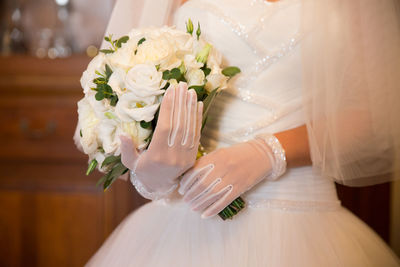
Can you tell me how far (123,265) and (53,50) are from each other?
126 cm

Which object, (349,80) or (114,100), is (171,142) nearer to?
(114,100)

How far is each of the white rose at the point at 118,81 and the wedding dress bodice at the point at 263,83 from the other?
0.89ft

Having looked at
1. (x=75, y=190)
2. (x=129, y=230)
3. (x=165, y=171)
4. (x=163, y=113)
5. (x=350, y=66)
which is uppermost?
(x=350, y=66)

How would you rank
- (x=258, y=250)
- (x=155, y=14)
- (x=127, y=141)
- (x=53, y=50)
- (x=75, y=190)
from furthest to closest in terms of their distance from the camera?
(x=53, y=50) < (x=75, y=190) < (x=155, y=14) < (x=258, y=250) < (x=127, y=141)

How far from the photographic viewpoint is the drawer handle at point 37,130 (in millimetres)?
1552

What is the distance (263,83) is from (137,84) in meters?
0.32

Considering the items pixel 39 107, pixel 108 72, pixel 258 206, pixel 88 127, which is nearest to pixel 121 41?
pixel 108 72

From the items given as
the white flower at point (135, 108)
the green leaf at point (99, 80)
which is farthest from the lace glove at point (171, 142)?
the green leaf at point (99, 80)

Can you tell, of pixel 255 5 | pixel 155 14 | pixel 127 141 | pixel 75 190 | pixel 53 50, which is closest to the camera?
pixel 127 141

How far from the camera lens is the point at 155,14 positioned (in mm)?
1018

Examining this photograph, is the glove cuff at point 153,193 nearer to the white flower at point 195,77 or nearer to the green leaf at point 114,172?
the green leaf at point 114,172

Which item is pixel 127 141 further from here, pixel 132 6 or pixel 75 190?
pixel 75 190

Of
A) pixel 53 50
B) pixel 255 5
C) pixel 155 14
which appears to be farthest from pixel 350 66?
pixel 53 50

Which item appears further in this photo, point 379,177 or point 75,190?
point 75,190
